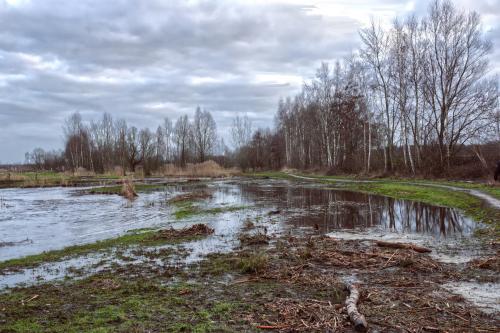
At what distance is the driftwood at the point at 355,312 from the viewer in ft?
18.2

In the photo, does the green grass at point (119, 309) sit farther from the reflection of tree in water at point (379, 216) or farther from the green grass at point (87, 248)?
the reflection of tree in water at point (379, 216)

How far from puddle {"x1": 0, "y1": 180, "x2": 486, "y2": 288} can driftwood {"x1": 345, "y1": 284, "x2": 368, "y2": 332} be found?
4430 millimetres

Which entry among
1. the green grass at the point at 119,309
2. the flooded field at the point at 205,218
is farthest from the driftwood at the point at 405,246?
the green grass at the point at 119,309

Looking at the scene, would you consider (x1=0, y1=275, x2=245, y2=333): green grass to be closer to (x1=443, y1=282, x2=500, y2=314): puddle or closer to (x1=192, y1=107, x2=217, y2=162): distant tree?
(x1=443, y1=282, x2=500, y2=314): puddle

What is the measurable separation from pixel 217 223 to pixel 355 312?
11.4 metres

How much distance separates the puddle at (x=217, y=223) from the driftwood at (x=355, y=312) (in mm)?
4430

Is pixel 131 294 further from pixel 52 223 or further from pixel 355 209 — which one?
pixel 355 209

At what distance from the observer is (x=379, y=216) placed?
1816cm

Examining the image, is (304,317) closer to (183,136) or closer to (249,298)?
(249,298)

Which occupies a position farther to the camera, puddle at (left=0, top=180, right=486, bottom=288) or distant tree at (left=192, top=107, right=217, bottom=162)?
distant tree at (left=192, top=107, right=217, bottom=162)

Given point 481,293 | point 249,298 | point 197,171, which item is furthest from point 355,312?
point 197,171

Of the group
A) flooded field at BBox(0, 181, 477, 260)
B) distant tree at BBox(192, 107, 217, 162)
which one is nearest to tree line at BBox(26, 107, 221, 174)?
distant tree at BBox(192, 107, 217, 162)

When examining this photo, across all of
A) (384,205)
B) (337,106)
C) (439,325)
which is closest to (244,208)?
(384,205)

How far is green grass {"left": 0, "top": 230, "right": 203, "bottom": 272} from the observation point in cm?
1038
